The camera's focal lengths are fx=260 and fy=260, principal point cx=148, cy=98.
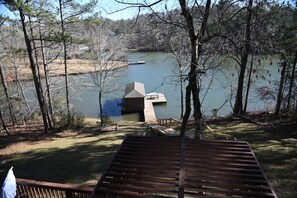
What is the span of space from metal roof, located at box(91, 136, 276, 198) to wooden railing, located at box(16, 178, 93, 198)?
1.11 metres

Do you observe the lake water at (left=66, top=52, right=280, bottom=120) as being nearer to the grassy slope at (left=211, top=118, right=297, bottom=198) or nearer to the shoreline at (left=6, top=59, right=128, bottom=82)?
the shoreline at (left=6, top=59, right=128, bottom=82)

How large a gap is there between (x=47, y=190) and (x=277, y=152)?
6.80 m

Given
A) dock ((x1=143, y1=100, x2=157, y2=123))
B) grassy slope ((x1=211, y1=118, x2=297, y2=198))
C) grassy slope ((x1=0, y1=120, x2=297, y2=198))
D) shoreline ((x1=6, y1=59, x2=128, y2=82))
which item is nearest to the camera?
grassy slope ((x1=211, y1=118, x2=297, y2=198))

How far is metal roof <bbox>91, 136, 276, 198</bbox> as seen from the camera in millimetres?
3473

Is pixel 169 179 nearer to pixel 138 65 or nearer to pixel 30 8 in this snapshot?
pixel 30 8

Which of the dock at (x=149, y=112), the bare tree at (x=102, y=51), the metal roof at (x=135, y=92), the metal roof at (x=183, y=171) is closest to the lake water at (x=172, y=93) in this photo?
the dock at (x=149, y=112)

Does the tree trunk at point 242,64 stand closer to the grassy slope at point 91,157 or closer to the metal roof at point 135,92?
the grassy slope at point 91,157

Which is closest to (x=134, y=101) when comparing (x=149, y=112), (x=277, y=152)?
(x=149, y=112)

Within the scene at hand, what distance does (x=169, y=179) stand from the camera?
3699 millimetres

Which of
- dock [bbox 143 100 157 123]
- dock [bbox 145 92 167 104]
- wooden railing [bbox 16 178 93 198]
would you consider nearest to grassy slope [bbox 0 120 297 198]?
wooden railing [bbox 16 178 93 198]

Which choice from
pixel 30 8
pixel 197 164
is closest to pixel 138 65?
pixel 30 8

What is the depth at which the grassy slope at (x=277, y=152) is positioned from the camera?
242 inches

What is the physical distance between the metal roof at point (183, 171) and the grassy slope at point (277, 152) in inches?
89.3

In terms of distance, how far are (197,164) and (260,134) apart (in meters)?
7.91
